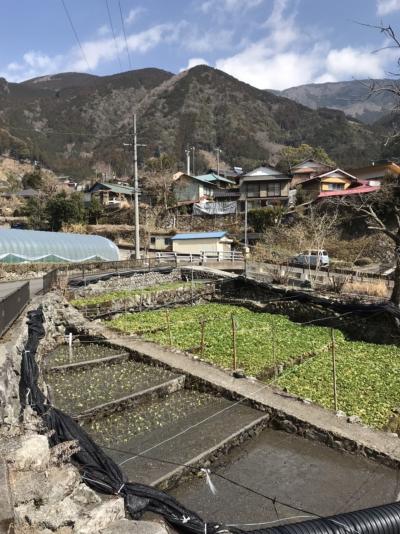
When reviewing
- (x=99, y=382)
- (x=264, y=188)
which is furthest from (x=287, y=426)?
(x=264, y=188)

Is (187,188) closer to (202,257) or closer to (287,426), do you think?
(202,257)

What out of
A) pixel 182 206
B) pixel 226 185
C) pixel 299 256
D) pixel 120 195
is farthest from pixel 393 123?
pixel 226 185

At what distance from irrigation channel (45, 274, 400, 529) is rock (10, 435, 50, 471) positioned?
2.34m

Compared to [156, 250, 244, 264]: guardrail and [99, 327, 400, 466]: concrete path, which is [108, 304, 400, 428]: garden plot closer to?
[99, 327, 400, 466]: concrete path

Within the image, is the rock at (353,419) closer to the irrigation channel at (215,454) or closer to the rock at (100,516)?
the irrigation channel at (215,454)

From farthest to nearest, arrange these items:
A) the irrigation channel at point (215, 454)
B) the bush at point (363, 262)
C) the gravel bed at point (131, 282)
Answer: the bush at point (363, 262) < the gravel bed at point (131, 282) < the irrigation channel at point (215, 454)

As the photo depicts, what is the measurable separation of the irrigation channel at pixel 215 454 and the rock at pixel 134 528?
8.02ft

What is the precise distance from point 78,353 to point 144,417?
497 centimetres

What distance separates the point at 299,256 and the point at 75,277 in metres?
17.2

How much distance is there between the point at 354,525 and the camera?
367cm

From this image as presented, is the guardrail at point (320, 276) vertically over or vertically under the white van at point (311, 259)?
under

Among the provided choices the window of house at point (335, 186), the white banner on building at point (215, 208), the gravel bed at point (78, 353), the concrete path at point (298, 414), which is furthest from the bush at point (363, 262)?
the concrete path at point (298, 414)

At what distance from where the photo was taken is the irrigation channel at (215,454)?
19.9 feet

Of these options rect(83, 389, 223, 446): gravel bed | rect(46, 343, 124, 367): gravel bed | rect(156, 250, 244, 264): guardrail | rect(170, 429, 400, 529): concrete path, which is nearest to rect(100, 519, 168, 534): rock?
rect(170, 429, 400, 529): concrete path
